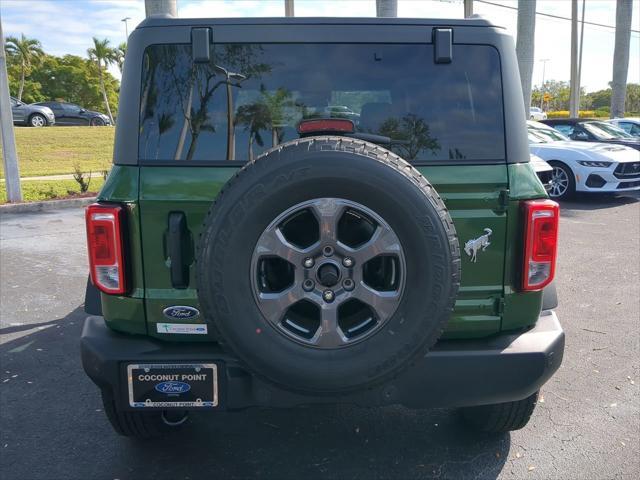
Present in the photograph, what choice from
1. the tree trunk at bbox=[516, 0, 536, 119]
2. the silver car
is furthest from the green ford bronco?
the silver car

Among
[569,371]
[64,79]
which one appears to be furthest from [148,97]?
[64,79]

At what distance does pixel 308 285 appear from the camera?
225 centimetres

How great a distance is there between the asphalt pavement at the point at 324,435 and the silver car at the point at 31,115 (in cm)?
2300

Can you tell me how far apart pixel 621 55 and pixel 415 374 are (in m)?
24.9

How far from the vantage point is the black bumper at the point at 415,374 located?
2.46 metres

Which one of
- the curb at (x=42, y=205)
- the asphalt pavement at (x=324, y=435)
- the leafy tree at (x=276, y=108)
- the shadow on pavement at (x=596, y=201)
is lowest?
the shadow on pavement at (x=596, y=201)

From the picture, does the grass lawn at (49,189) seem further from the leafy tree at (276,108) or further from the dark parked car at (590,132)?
the dark parked car at (590,132)

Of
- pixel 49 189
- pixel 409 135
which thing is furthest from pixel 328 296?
pixel 49 189

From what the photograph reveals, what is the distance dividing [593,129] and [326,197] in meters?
13.2

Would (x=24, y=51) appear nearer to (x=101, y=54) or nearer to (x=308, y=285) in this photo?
(x=101, y=54)

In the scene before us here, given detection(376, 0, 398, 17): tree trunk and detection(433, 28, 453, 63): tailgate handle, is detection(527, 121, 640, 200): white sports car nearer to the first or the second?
detection(376, 0, 398, 17): tree trunk

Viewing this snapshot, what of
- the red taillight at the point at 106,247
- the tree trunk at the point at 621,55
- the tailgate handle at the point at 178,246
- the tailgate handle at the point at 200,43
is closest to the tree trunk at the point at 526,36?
the tree trunk at the point at 621,55

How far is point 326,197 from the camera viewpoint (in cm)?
220

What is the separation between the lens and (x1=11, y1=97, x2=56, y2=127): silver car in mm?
24891
